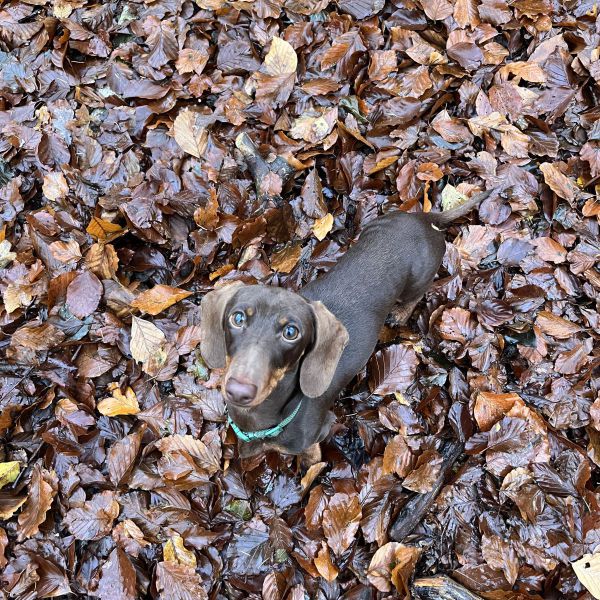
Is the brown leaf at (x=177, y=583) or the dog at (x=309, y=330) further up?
the dog at (x=309, y=330)

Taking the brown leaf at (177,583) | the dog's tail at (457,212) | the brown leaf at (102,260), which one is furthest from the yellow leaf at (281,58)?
the brown leaf at (177,583)

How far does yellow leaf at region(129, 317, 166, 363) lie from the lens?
3.34 m

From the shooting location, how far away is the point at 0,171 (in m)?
3.74

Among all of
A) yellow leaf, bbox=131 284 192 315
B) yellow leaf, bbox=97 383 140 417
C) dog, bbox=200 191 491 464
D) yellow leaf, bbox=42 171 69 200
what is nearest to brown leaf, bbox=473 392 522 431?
dog, bbox=200 191 491 464

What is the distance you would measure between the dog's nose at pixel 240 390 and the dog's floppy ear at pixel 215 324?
1.53ft

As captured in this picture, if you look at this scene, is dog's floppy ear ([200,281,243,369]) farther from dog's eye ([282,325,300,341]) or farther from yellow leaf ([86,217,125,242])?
yellow leaf ([86,217,125,242])

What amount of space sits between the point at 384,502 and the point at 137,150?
297 centimetres

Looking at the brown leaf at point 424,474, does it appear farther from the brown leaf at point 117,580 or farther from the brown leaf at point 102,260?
the brown leaf at point 102,260

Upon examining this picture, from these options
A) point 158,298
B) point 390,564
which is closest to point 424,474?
point 390,564

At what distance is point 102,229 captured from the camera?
138 inches

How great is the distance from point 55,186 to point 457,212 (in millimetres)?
2817

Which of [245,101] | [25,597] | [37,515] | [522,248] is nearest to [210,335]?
[37,515]

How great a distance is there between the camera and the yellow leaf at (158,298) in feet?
11.2

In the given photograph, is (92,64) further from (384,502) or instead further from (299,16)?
(384,502)
